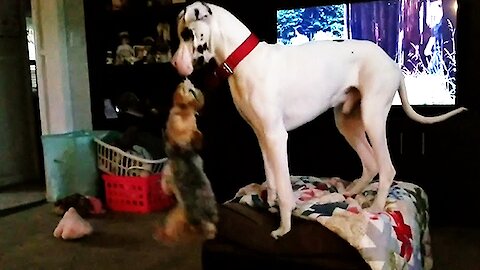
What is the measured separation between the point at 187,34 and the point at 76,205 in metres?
1.91

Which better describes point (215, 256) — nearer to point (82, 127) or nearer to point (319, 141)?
point (319, 141)

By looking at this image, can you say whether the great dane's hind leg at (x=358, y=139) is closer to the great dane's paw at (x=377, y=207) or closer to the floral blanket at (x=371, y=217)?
the floral blanket at (x=371, y=217)

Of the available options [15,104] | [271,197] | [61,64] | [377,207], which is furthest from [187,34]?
[15,104]

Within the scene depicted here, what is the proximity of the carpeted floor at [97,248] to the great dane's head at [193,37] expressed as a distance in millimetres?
1039

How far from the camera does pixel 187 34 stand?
150 centimetres

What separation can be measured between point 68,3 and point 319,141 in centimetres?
194

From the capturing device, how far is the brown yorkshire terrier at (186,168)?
1.53 m

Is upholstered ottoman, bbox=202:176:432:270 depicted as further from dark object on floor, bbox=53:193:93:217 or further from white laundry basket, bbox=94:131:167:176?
dark object on floor, bbox=53:193:93:217

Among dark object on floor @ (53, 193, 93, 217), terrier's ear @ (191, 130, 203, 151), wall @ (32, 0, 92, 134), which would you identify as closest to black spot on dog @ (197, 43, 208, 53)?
terrier's ear @ (191, 130, 203, 151)

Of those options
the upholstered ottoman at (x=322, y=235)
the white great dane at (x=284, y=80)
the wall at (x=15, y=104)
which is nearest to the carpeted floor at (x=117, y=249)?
the upholstered ottoman at (x=322, y=235)

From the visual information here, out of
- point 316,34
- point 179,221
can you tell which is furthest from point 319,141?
point 179,221

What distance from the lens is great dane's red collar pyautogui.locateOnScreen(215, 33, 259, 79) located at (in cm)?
155

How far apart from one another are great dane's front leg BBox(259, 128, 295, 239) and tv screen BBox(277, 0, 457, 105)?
1474 mm

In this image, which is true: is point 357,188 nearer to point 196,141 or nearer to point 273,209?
point 273,209
